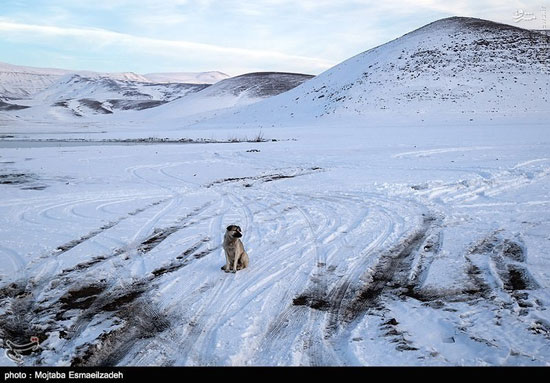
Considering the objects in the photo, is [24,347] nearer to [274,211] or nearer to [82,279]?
[82,279]

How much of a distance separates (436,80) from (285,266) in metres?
47.6

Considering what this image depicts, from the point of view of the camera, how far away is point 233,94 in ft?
284

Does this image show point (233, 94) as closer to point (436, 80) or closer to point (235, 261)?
point (436, 80)

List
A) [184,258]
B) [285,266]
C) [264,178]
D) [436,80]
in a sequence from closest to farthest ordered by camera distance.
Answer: [285,266]
[184,258]
[264,178]
[436,80]

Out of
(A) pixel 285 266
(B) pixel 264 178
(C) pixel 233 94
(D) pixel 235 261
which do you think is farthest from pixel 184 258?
(C) pixel 233 94

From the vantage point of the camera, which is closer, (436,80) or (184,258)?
(184,258)

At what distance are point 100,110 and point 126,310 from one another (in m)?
99.1

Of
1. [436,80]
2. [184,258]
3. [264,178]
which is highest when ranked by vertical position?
[436,80]

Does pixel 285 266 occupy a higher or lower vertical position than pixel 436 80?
lower

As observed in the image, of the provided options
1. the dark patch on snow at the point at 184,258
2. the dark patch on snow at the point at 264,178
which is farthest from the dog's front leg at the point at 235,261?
the dark patch on snow at the point at 264,178

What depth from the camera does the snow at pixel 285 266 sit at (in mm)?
3982

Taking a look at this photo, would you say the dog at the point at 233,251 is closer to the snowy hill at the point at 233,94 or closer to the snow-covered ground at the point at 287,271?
the snow-covered ground at the point at 287,271
